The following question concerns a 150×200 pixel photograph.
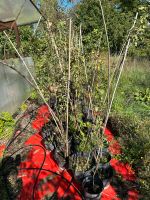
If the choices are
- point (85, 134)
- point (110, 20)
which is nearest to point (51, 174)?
point (85, 134)

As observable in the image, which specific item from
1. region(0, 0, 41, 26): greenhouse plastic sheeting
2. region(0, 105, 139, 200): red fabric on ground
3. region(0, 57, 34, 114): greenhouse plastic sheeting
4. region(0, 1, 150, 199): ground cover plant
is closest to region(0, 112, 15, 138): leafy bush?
region(0, 57, 34, 114): greenhouse plastic sheeting

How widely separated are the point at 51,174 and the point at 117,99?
3039 millimetres

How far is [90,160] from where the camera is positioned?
4562mm

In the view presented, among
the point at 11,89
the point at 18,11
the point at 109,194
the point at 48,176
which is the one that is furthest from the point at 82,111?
the point at 18,11

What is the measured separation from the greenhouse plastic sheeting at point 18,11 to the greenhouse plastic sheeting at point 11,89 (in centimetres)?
109

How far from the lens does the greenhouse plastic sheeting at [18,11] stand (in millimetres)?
7730

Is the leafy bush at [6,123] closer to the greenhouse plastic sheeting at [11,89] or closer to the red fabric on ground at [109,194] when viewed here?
the greenhouse plastic sheeting at [11,89]

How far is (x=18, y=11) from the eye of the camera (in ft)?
27.4

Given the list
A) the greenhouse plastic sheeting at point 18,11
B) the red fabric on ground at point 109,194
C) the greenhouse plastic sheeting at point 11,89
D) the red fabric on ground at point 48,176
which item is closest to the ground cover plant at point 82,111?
the red fabric on ground at point 48,176

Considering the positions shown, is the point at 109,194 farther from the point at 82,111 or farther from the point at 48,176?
the point at 82,111

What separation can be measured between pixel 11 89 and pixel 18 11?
2188 mm

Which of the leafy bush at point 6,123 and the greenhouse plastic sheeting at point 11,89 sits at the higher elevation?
the greenhouse plastic sheeting at point 11,89

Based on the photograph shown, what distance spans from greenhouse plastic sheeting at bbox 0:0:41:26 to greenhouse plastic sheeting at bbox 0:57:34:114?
109 cm

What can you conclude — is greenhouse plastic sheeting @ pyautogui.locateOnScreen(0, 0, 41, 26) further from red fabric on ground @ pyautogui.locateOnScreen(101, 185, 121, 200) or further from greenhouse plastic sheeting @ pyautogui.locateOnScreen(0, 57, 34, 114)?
red fabric on ground @ pyautogui.locateOnScreen(101, 185, 121, 200)
